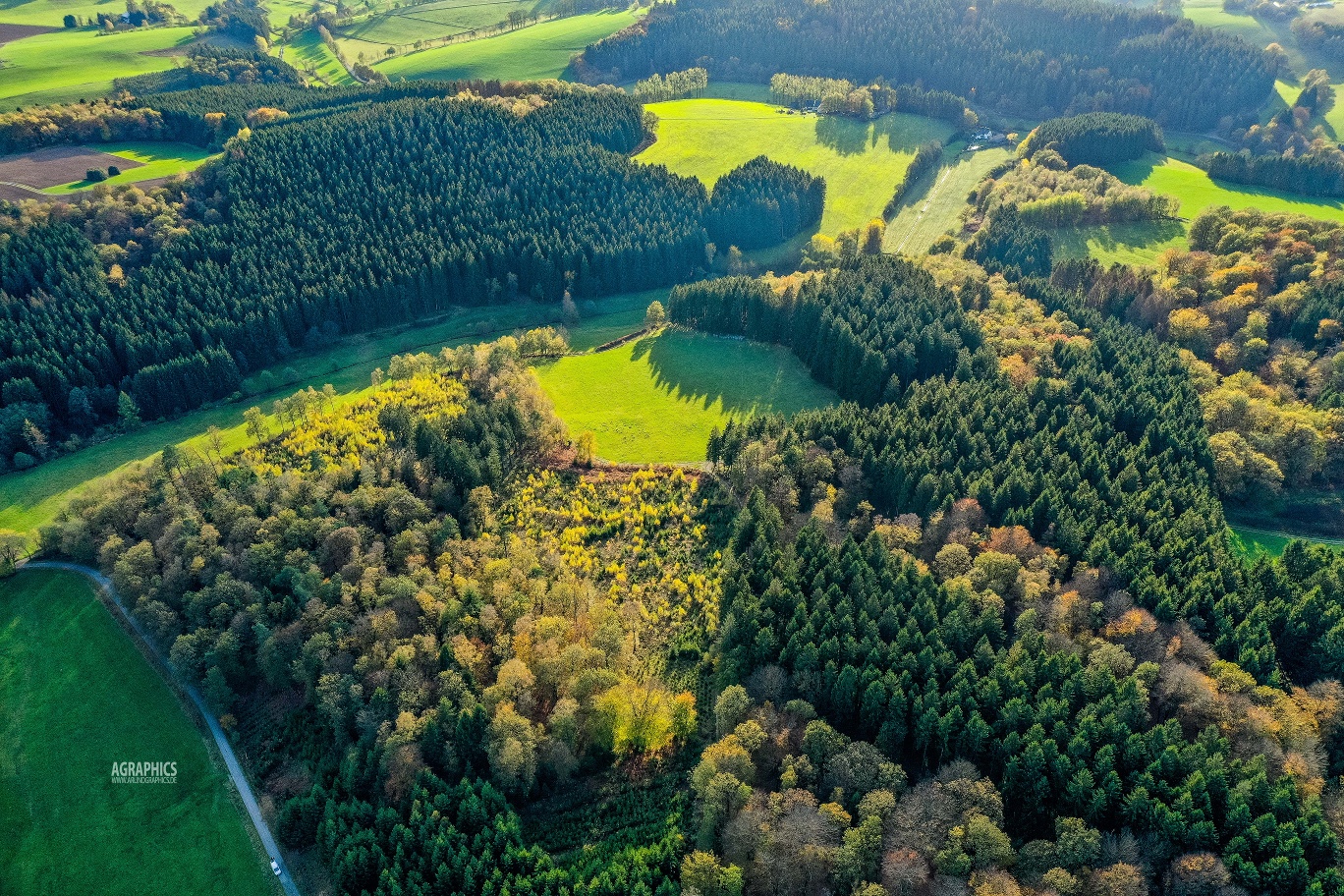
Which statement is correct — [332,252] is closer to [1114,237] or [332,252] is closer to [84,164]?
[84,164]

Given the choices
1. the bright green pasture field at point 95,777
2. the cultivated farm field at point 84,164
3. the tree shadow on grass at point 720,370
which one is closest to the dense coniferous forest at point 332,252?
the cultivated farm field at point 84,164

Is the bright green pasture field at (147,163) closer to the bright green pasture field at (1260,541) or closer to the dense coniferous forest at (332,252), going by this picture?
the dense coniferous forest at (332,252)

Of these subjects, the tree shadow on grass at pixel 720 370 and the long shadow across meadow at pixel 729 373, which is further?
the tree shadow on grass at pixel 720 370

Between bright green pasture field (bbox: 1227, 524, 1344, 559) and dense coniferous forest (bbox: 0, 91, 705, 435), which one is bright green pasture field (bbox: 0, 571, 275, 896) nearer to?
dense coniferous forest (bbox: 0, 91, 705, 435)

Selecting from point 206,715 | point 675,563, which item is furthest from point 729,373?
point 206,715

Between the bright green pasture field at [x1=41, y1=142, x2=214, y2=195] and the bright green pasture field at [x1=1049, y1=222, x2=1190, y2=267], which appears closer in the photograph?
the bright green pasture field at [x1=1049, y1=222, x2=1190, y2=267]

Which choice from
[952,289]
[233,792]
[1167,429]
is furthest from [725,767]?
[952,289]

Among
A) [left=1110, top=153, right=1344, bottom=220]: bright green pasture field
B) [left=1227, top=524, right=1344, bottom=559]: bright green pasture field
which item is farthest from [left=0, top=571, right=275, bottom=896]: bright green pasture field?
[left=1110, top=153, right=1344, bottom=220]: bright green pasture field

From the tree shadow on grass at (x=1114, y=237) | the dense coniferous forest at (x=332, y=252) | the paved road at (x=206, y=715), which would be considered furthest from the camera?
the tree shadow on grass at (x=1114, y=237)
